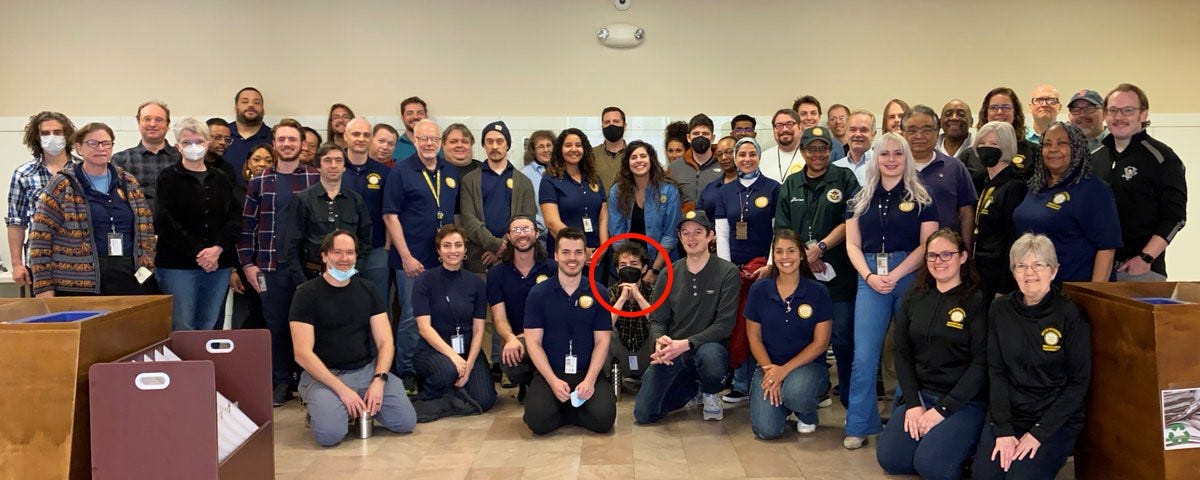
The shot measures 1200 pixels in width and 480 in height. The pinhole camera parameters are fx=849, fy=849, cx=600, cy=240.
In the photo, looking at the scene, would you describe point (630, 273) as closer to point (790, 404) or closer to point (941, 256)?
point (790, 404)

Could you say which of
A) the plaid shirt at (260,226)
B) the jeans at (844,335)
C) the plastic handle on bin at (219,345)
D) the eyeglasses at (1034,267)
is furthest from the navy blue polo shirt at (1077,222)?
the plaid shirt at (260,226)

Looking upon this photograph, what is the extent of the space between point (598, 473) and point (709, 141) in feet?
9.87

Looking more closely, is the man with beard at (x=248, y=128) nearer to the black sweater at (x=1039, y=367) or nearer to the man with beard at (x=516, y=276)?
the man with beard at (x=516, y=276)

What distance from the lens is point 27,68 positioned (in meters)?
7.54

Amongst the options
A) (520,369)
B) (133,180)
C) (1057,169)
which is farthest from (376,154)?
(1057,169)

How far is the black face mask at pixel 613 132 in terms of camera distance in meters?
6.36

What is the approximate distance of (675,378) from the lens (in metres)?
4.82

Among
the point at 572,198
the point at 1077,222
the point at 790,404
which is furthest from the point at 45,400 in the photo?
the point at 1077,222

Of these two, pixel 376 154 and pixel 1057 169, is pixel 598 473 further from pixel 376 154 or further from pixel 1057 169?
pixel 376 154

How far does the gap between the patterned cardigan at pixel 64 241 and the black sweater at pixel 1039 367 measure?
4597 mm

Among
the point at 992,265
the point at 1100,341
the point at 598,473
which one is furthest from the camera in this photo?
the point at 992,265

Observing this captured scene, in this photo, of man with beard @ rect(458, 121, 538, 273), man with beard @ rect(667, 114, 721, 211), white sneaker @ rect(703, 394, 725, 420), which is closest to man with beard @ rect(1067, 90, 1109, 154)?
man with beard @ rect(667, 114, 721, 211)

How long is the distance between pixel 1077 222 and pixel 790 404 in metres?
1.64

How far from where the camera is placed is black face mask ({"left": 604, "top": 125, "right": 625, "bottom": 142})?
250 inches
